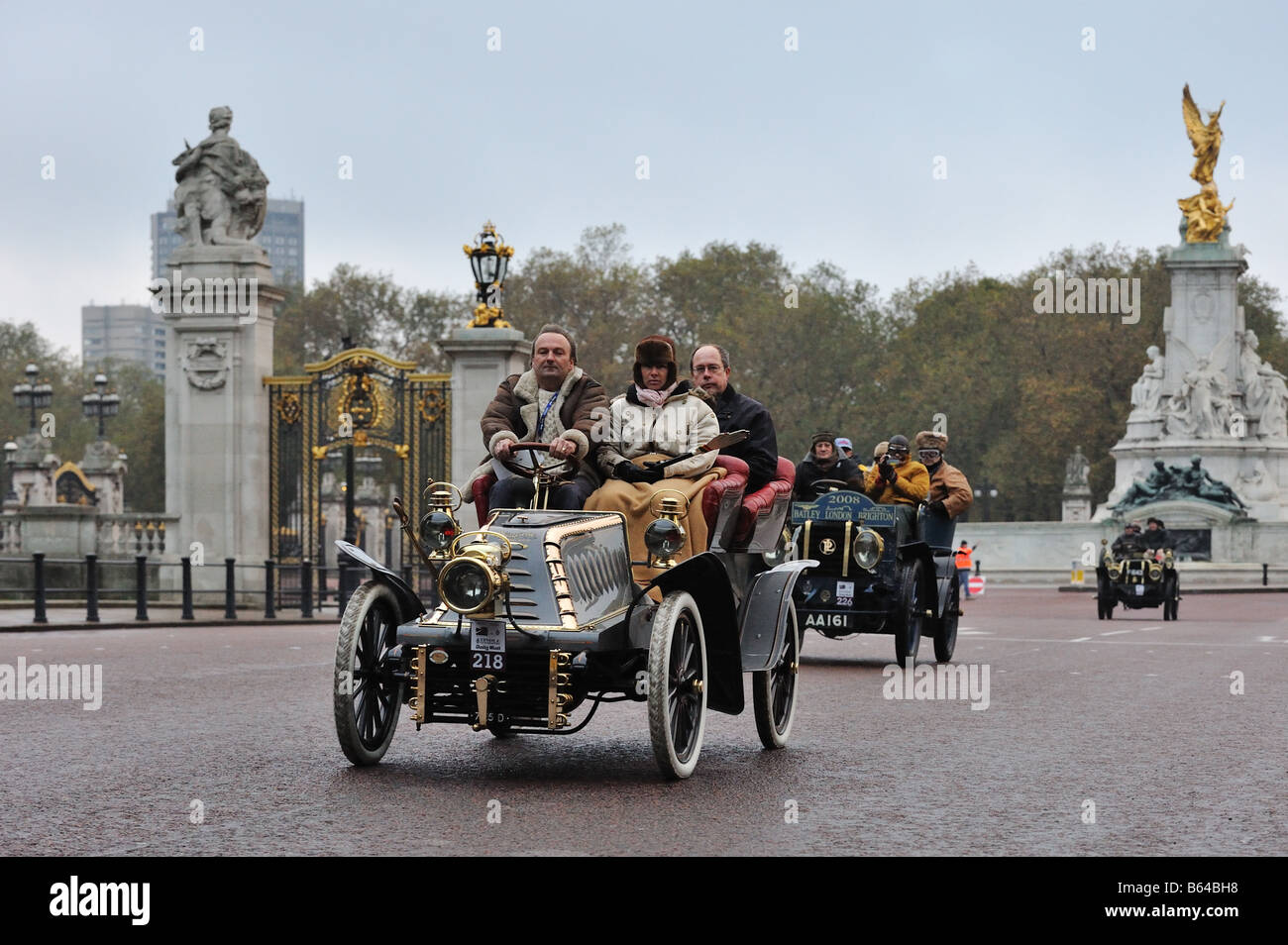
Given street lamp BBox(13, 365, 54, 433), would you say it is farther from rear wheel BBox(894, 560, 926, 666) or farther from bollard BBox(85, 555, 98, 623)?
rear wheel BBox(894, 560, 926, 666)

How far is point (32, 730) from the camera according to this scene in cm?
1005

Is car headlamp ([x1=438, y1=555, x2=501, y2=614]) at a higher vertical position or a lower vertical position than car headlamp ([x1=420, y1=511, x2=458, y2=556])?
lower

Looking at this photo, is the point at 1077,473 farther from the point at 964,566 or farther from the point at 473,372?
the point at 473,372

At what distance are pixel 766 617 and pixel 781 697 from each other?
77cm

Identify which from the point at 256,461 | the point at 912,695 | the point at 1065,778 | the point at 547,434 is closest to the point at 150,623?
the point at 256,461

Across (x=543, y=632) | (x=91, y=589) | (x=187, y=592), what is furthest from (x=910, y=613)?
(x=187, y=592)

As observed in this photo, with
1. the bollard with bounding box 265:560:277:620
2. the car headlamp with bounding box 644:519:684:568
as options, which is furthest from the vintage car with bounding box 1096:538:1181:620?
the car headlamp with bounding box 644:519:684:568

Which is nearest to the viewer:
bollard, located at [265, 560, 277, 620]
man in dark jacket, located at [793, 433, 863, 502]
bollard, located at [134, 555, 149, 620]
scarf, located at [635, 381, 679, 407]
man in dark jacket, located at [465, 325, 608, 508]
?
man in dark jacket, located at [465, 325, 608, 508]

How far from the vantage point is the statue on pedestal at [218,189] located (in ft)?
89.5

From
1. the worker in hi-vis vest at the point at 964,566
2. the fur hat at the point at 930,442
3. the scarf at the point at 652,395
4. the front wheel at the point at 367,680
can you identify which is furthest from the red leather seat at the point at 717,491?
the worker in hi-vis vest at the point at 964,566

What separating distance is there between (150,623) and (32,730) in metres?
11.3

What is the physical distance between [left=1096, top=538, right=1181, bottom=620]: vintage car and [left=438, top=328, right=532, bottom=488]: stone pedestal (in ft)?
30.9

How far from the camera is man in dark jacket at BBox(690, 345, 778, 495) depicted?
9602mm
